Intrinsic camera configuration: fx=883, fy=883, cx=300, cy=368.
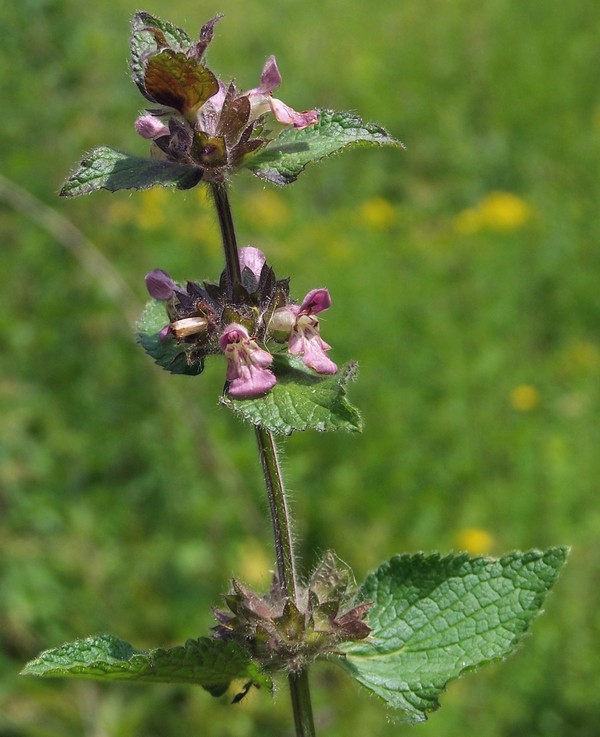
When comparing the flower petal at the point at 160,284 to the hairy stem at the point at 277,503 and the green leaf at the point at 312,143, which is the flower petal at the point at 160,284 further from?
the green leaf at the point at 312,143

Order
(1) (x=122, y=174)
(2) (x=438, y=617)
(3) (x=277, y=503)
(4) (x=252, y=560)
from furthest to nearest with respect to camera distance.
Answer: (4) (x=252, y=560), (2) (x=438, y=617), (3) (x=277, y=503), (1) (x=122, y=174)

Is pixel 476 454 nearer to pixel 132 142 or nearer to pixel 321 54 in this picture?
pixel 132 142

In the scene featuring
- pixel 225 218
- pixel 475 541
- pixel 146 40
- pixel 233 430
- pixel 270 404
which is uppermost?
pixel 233 430

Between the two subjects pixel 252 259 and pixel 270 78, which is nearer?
pixel 270 78

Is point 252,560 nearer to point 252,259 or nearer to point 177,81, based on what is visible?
point 252,259

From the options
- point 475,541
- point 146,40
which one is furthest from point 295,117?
point 475,541

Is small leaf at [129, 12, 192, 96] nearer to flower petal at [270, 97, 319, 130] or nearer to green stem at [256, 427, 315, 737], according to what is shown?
flower petal at [270, 97, 319, 130]

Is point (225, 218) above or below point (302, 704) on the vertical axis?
above

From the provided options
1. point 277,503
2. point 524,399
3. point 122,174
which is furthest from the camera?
point 524,399
